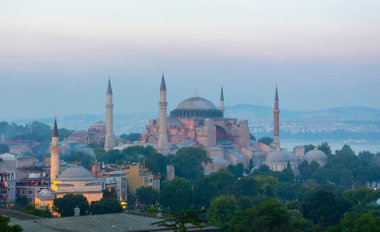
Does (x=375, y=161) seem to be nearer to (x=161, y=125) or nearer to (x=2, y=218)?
(x=161, y=125)

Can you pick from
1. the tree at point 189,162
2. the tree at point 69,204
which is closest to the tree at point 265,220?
the tree at point 69,204

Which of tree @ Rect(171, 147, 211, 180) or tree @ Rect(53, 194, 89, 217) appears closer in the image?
tree @ Rect(53, 194, 89, 217)

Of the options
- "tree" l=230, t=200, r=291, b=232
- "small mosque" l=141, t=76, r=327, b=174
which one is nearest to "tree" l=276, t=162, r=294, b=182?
"small mosque" l=141, t=76, r=327, b=174

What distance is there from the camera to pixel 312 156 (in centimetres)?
10181

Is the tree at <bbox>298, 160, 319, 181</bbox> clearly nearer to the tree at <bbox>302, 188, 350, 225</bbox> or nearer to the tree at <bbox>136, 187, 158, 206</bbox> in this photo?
the tree at <bbox>136, 187, 158, 206</bbox>

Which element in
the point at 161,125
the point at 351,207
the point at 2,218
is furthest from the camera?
the point at 161,125

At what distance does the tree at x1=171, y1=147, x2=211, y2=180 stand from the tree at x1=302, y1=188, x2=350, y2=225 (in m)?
28.6

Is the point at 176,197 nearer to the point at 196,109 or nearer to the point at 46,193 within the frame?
the point at 46,193

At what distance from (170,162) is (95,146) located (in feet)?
63.3

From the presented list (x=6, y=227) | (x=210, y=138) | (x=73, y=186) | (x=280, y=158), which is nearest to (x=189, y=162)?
(x=210, y=138)

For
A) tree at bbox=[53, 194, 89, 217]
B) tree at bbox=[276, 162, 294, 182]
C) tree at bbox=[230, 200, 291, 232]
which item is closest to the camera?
tree at bbox=[230, 200, 291, 232]

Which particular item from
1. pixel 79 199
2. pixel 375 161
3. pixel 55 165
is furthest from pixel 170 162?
pixel 375 161

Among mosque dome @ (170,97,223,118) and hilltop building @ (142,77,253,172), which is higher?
mosque dome @ (170,97,223,118)

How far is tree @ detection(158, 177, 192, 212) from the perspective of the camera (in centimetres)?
6682
